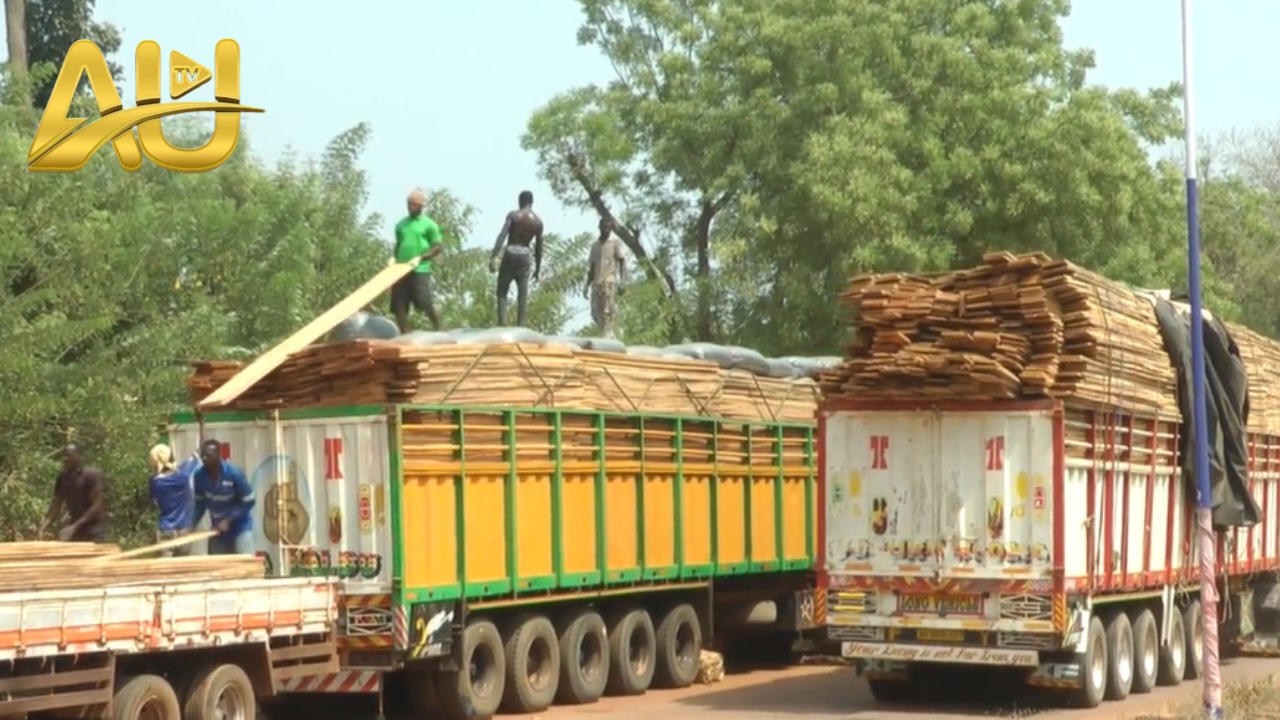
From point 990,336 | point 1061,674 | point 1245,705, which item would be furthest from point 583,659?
point 1245,705

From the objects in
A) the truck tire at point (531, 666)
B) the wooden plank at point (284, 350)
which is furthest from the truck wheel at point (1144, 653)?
the wooden plank at point (284, 350)

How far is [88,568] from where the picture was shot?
12992 millimetres

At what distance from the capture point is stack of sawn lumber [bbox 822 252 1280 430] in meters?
16.6

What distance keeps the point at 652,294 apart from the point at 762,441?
1578 cm

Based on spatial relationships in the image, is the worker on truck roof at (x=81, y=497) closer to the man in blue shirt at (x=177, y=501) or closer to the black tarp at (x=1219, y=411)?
the man in blue shirt at (x=177, y=501)

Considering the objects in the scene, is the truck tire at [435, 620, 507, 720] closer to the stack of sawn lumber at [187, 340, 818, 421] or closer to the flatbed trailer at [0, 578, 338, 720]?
the flatbed trailer at [0, 578, 338, 720]

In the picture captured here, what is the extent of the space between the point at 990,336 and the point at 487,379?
409 centimetres

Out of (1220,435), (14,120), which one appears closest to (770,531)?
(1220,435)

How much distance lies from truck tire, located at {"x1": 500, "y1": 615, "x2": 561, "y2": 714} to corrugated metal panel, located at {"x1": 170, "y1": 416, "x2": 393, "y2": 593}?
2100 millimetres

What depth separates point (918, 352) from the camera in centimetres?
1694

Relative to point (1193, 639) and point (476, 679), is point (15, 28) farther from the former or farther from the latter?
point (1193, 639)

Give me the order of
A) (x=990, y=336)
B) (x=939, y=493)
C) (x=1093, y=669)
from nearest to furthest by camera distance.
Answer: (x=990, y=336) → (x=939, y=493) → (x=1093, y=669)

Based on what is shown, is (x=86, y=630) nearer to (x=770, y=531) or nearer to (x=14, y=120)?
(x=770, y=531)

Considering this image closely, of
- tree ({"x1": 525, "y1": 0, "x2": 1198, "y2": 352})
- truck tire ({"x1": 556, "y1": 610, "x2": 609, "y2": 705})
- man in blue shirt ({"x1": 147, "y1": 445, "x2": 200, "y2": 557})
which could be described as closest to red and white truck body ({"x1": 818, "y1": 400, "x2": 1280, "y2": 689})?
truck tire ({"x1": 556, "y1": 610, "x2": 609, "y2": 705})
